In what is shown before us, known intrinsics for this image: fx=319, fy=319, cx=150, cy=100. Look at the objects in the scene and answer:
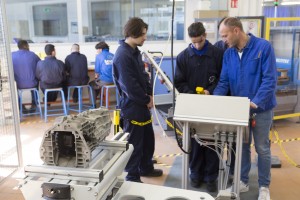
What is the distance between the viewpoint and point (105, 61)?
518cm

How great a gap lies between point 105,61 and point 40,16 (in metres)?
2.32

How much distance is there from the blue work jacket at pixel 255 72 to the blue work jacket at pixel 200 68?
0.77 feet

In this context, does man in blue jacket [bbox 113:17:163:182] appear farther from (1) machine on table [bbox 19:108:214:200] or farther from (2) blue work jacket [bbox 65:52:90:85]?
(2) blue work jacket [bbox 65:52:90:85]

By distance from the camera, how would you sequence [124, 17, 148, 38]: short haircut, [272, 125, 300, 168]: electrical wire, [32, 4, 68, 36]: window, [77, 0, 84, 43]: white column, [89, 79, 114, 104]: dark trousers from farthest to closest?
[32, 4, 68, 36]: window < [77, 0, 84, 43]: white column < [89, 79, 114, 104]: dark trousers < [272, 125, 300, 168]: electrical wire < [124, 17, 148, 38]: short haircut

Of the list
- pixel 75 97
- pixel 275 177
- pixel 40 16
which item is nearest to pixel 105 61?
pixel 75 97

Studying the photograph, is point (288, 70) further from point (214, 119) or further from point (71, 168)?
point (71, 168)

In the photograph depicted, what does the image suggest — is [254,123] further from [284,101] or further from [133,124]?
[284,101]

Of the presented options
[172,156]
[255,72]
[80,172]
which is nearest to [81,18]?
[172,156]

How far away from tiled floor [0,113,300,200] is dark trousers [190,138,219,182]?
1.07 ft

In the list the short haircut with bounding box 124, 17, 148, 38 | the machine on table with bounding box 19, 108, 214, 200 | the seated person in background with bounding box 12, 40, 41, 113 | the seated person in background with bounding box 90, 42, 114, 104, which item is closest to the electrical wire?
the short haircut with bounding box 124, 17, 148, 38

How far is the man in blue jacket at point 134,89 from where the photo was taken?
2.46 metres

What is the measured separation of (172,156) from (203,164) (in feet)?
2.48

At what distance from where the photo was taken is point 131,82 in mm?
2463

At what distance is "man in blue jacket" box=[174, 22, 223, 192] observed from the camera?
101 inches
